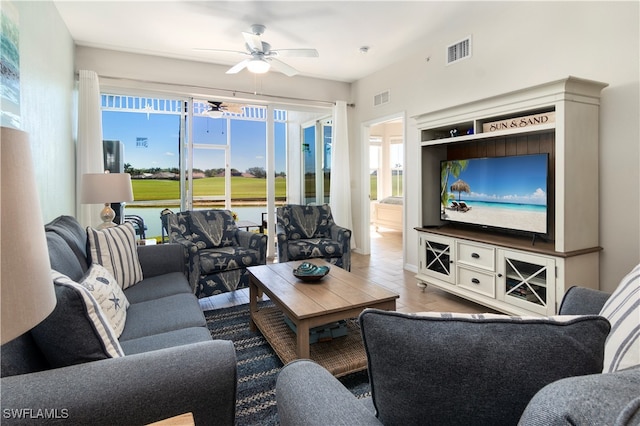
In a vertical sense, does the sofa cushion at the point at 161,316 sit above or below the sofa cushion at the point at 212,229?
below

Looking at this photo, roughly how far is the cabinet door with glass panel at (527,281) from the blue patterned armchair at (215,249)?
7.27 feet

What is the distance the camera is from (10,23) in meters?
1.97

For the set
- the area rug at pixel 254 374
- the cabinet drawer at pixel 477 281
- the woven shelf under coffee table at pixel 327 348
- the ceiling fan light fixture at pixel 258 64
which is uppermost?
the ceiling fan light fixture at pixel 258 64

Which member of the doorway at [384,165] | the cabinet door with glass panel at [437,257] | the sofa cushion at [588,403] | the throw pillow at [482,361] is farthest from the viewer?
the doorway at [384,165]

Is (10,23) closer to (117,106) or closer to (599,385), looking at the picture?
(599,385)

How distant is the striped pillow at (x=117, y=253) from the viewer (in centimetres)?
224

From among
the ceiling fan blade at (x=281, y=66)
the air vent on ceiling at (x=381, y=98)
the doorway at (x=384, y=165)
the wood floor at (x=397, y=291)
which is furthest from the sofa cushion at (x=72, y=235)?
the doorway at (x=384, y=165)

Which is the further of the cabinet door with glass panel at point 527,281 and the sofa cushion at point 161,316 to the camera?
the cabinet door with glass panel at point 527,281

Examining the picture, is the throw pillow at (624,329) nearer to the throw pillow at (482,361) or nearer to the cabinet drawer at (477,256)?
the throw pillow at (482,361)

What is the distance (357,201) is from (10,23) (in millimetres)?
4571

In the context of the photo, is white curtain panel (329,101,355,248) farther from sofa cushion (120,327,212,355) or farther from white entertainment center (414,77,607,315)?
sofa cushion (120,327,212,355)

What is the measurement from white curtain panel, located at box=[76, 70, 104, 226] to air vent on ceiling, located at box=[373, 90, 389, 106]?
3706 mm

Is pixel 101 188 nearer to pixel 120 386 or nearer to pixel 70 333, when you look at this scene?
pixel 70 333

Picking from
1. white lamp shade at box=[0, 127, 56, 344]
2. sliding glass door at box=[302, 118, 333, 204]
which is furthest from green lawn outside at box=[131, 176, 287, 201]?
white lamp shade at box=[0, 127, 56, 344]
